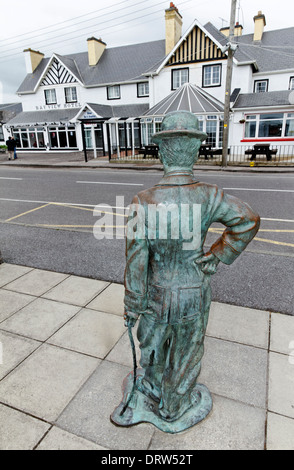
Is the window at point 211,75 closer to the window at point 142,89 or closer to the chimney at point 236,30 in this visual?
the window at point 142,89

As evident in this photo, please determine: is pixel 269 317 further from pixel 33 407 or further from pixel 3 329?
pixel 3 329

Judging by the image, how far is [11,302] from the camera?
4320 mm

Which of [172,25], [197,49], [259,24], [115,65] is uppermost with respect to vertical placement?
[259,24]

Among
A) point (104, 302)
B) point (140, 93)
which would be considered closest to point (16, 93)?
point (140, 93)

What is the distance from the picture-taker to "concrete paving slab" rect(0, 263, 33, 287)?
498 centimetres

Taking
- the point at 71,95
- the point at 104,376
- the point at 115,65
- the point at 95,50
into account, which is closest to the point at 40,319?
the point at 104,376

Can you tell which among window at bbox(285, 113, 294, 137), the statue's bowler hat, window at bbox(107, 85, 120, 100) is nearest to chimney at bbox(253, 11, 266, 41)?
window at bbox(285, 113, 294, 137)

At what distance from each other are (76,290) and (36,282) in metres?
0.75

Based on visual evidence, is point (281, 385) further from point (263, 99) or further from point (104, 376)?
point (263, 99)

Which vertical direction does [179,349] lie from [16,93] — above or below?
below

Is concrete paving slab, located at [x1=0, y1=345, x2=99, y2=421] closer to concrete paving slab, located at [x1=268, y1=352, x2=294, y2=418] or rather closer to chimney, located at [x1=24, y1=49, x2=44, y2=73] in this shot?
concrete paving slab, located at [x1=268, y1=352, x2=294, y2=418]

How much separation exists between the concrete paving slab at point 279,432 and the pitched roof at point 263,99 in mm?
23211
